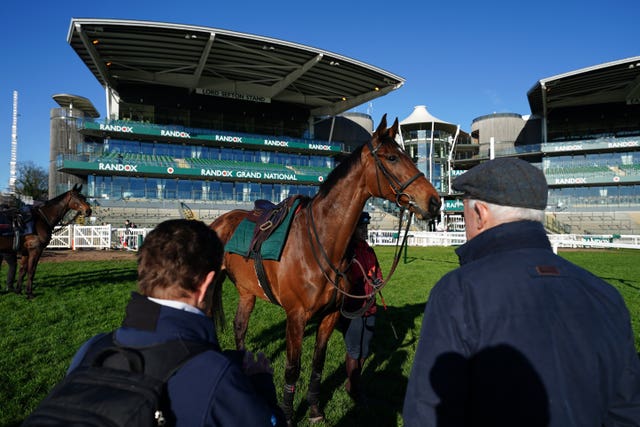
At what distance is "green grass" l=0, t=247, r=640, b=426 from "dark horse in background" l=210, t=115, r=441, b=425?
699 mm

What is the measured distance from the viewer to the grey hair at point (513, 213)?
4.66 feet

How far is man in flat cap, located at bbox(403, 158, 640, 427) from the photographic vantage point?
1.20 metres

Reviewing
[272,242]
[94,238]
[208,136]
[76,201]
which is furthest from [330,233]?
[208,136]

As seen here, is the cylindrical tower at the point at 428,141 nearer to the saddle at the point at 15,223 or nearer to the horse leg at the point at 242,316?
the saddle at the point at 15,223

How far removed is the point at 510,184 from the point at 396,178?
2075 millimetres

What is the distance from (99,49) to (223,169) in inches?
588

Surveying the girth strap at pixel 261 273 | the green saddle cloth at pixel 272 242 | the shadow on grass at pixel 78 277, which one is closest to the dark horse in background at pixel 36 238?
the shadow on grass at pixel 78 277

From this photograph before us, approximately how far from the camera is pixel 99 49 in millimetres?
31828

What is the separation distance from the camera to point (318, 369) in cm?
368

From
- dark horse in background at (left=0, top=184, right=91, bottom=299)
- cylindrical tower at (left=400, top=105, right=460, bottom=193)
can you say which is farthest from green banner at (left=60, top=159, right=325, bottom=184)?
dark horse in background at (left=0, top=184, right=91, bottom=299)

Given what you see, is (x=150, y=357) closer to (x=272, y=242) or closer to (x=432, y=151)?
(x=272, y=242)

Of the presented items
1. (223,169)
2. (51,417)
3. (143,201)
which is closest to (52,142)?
(143,201)

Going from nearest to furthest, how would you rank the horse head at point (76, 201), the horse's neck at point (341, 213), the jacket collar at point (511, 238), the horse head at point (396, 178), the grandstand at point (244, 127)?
1. the jacket collar at point (511, 238)
2. the horse head at point (396, 178)
3. the horse's neck at point (341, 213)
4. the horse head at point (76, 201)
5. the grandstand at point (244, 127)

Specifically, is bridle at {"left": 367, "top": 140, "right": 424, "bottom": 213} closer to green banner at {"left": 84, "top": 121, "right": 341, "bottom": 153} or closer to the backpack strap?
the backpack strap
